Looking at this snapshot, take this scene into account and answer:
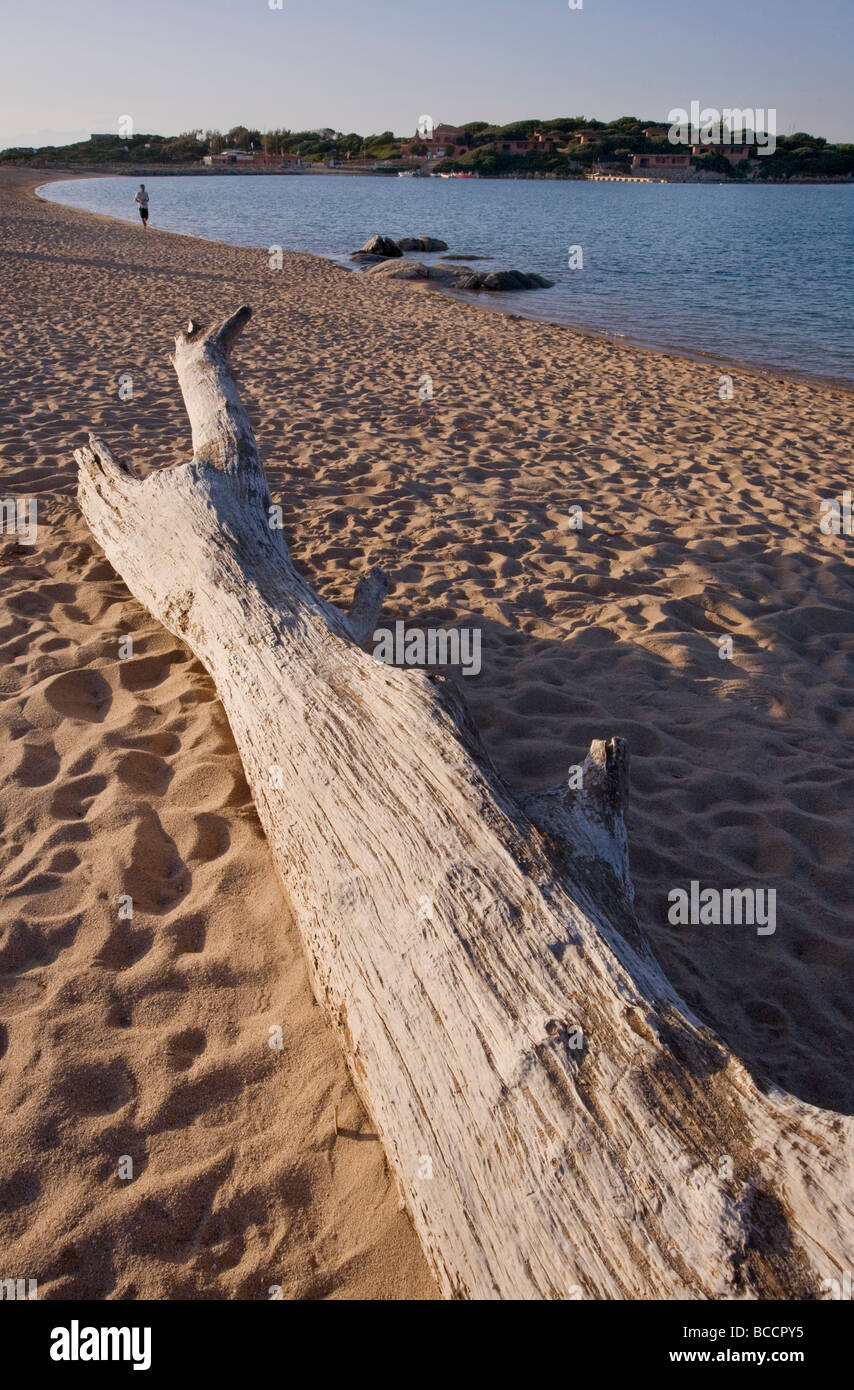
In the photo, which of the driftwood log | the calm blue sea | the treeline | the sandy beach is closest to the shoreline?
the calm blue sea

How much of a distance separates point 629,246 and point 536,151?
295 ft

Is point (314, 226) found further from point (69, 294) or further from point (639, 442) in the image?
point (639, 442)

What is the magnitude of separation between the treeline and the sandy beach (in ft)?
352

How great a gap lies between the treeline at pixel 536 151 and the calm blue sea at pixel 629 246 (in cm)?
3537

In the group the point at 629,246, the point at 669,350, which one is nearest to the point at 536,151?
the point at 629,246

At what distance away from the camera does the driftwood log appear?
1.49 meters

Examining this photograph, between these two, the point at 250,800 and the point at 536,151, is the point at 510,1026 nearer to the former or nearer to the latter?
the point at 250,800

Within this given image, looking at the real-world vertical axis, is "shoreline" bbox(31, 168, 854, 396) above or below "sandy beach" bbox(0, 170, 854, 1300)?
above

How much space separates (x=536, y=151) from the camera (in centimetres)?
10475

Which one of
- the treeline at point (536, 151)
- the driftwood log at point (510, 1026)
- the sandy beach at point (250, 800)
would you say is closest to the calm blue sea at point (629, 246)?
the sandy beach at point (250, 800)

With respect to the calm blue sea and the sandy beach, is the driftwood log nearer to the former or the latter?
the sandy beach
